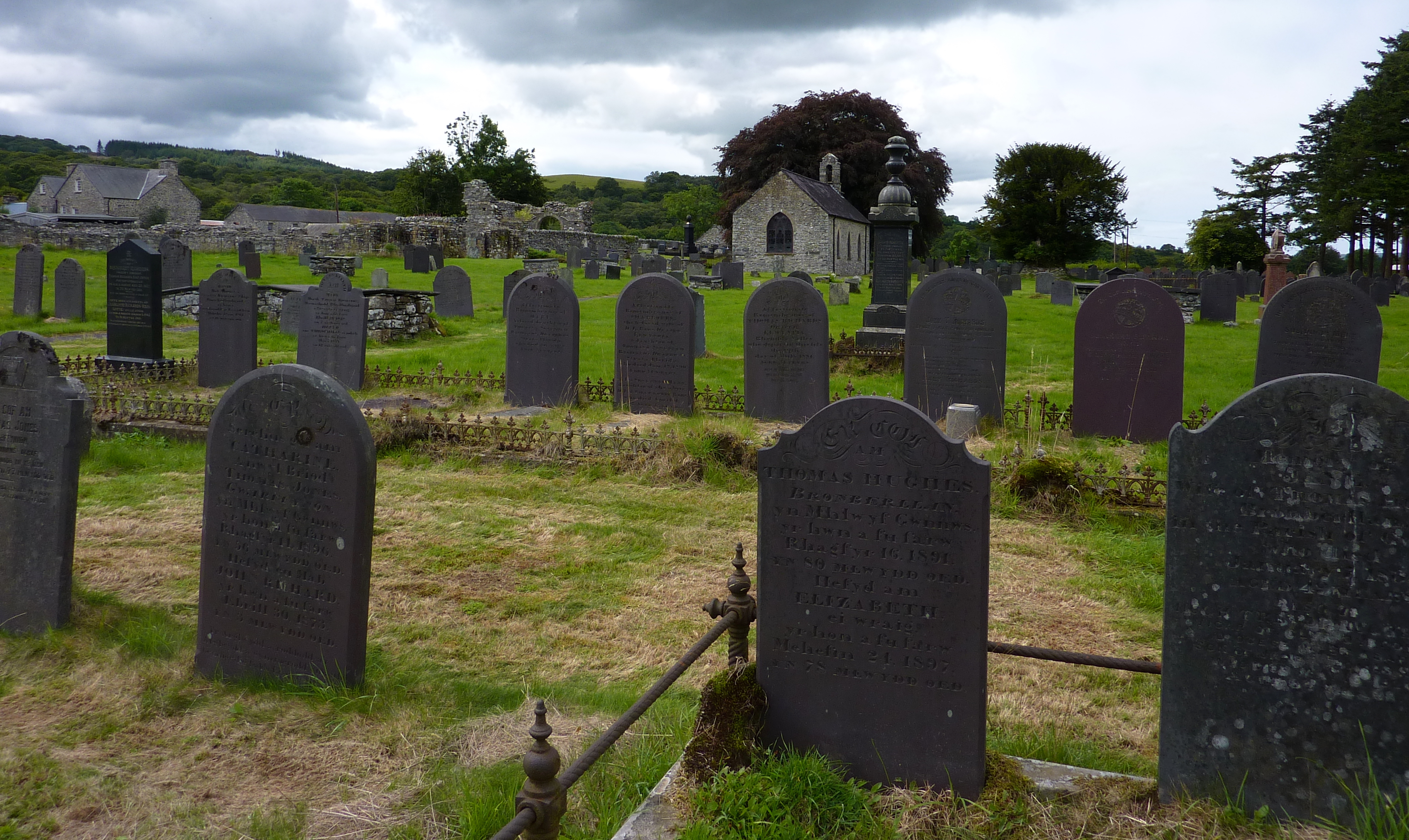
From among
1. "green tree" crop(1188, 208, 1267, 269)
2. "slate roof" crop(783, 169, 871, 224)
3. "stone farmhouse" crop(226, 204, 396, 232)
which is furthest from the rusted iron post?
"stone farmhouse" crop(226, 204, 396, 232)

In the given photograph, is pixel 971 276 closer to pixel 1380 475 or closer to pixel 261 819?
pixel 1380 475

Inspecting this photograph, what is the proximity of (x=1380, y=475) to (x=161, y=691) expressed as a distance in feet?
14.9

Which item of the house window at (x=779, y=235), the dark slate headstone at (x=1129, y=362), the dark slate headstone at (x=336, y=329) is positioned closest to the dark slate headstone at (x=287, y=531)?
the dark slate headstone at (x=1129, y=362)

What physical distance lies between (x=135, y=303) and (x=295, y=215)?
204 feet

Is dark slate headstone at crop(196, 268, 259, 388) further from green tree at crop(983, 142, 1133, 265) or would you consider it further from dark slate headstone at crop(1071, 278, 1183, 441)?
green tree at crop(983, 142, 1133, 265)

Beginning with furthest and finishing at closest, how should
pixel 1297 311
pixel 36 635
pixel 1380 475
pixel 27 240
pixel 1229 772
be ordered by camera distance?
pixel 27 240
pixel 1297 311
pixel 36 635
pixel 1229 772
pixel 1380 475

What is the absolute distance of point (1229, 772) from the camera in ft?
9.62

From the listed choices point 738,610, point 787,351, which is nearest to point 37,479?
point 738,610

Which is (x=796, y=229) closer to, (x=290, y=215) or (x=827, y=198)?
(x=827, y=198)

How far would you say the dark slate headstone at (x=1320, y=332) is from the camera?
8.66 m

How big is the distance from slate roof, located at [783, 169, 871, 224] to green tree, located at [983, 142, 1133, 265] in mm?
12857

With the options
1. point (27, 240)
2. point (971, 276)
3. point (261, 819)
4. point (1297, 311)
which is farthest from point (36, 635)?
point (27, 240)

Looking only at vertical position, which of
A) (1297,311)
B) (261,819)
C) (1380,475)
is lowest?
(261,819)

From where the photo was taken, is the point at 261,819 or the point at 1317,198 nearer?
the point at 261,819
